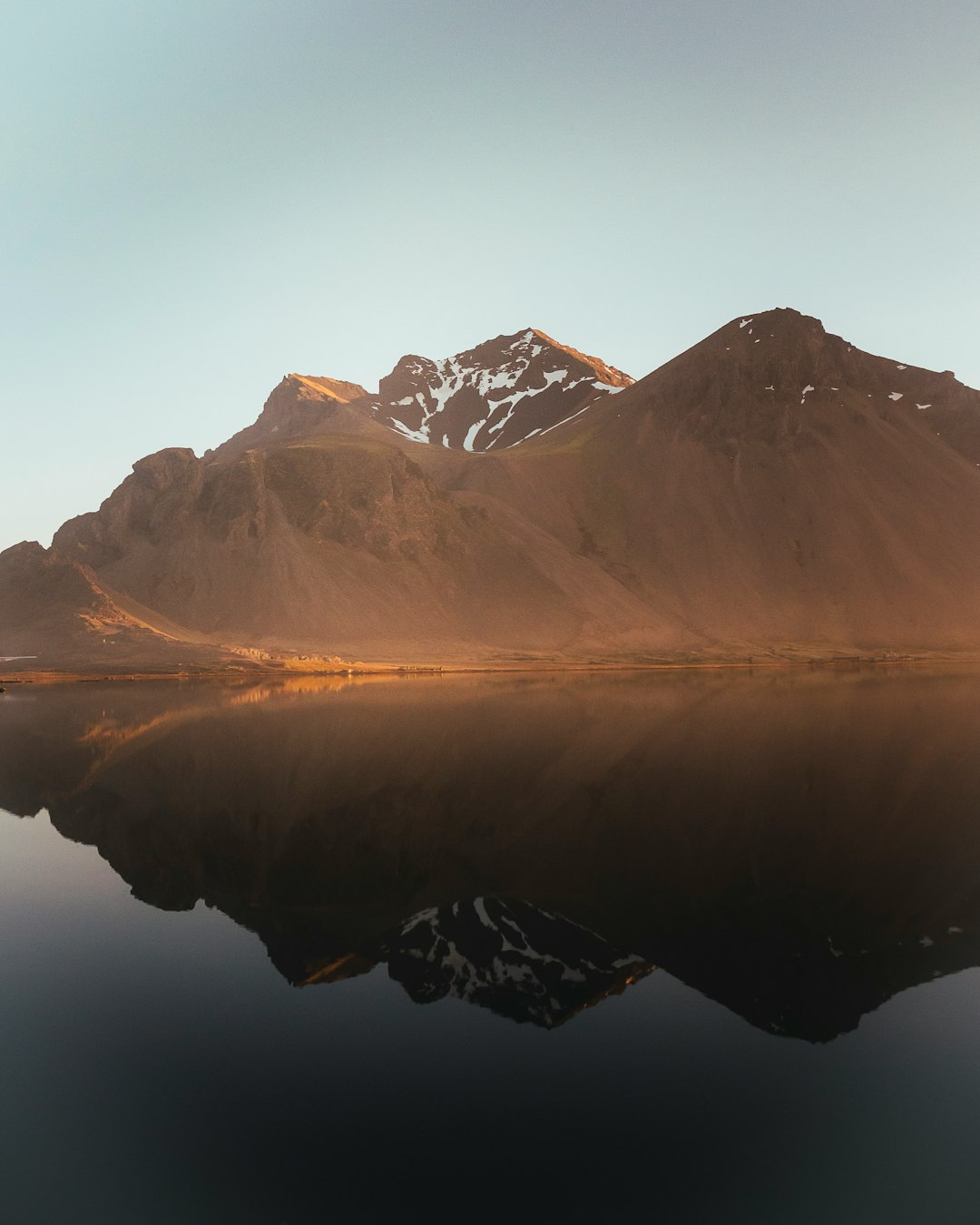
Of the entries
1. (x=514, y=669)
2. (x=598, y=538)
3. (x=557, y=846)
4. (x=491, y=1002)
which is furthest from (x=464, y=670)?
(x=491, y=1002)

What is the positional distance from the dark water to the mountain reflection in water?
0.10 meters

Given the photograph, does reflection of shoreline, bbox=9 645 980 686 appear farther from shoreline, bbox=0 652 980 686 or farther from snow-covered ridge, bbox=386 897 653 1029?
snow-covered ridge, bbox=386 897 653 1029

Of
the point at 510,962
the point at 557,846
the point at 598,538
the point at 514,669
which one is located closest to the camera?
the point at 510,962

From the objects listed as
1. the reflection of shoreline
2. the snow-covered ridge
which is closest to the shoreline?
the reflection of shoreline

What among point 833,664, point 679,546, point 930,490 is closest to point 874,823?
point 833,664

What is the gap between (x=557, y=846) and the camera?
19766mm

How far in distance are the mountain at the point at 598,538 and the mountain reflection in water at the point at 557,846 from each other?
3058 inches

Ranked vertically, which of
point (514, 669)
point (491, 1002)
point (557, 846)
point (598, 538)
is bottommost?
point (514, 669)

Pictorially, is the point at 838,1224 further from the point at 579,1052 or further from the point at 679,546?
the point at 679,546

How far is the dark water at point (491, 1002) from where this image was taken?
26.0ft

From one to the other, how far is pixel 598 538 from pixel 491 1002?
6220 inches

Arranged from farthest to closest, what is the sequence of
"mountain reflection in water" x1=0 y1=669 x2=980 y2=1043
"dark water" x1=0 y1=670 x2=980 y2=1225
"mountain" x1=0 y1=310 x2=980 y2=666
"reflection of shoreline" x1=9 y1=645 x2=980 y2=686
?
1. "mountain" x1=0 y1=310 x2=980 y2=666
2. "reflection of shoreline" x1=9 y1=645 x2=980 y2=686
3. "mountain reflection in water" x1=0 y1=669 x2=980 y2=1043
4. "dark water" x1=0 y1=670 x2=980 y2=1225

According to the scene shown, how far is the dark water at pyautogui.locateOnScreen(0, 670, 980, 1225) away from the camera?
793 centimetres

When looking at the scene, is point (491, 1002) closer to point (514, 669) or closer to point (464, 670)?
point (464, 670)
